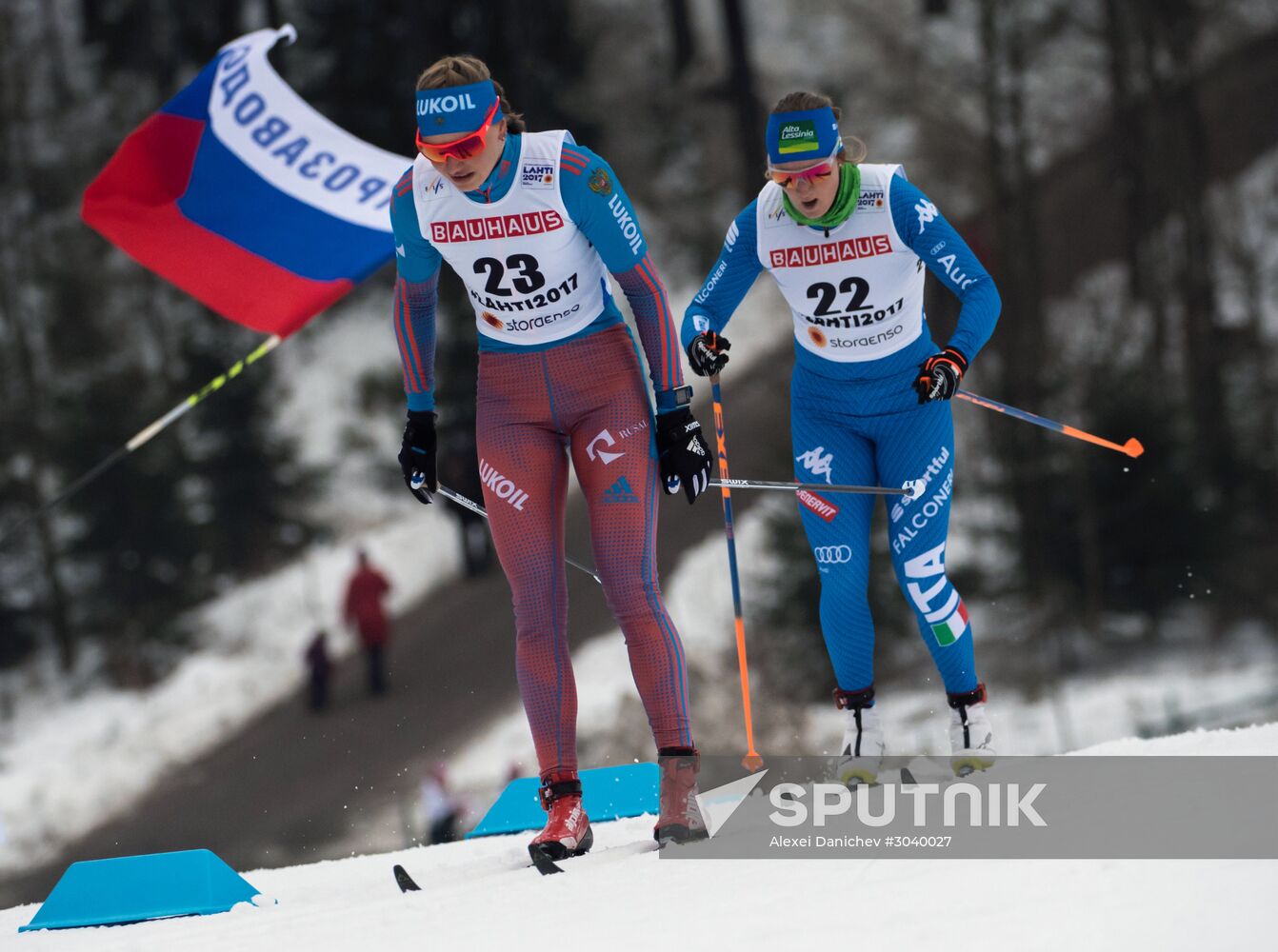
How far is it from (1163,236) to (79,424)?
1303 cm

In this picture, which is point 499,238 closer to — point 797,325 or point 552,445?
point 552,445

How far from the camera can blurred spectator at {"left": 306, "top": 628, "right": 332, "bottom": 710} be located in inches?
559

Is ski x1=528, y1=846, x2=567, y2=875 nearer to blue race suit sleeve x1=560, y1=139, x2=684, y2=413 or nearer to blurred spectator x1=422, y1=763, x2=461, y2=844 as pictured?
blue race suit sleeve x1=560, y1=139, x2=684, y2=413

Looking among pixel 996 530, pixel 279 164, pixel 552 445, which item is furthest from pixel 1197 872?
pixel 996 530

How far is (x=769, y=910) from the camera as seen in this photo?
2.81 meters

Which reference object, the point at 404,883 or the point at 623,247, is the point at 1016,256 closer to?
the point at 623,247

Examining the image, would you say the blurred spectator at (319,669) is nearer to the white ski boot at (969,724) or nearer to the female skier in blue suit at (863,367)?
the female skier in blue suit at (863,367)

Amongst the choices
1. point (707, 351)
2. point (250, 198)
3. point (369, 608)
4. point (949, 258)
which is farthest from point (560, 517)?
point (369, 608)

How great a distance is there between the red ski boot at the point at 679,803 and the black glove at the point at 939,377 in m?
1.14

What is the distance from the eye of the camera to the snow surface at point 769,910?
2.44m

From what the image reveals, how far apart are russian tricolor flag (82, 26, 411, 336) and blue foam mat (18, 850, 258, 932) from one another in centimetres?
301

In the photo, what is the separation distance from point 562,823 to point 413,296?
147cm

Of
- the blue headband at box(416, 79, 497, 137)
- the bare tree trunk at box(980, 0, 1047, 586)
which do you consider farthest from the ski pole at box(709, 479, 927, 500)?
the bare tree trunk at box(980, 0, 1047, 586)

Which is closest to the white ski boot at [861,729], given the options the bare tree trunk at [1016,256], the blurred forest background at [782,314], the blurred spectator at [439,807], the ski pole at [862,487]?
the ski pole at [862,487]
